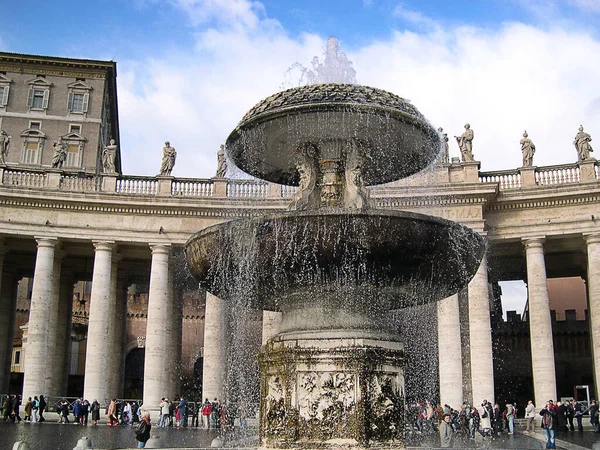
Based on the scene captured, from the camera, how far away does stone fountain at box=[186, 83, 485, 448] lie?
8961 mm

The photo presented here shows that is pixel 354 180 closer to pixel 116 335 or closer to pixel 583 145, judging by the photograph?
pixel 583 145

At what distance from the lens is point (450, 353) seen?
97.5 feet

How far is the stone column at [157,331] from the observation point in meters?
31.3

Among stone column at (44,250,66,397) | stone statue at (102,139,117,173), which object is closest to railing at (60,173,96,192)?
stone statue at (102,139,117,173)

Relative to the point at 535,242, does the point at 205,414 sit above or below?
below

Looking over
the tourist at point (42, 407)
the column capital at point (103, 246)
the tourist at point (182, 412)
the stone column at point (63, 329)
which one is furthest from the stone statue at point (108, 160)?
the tourist at point (182, 412)

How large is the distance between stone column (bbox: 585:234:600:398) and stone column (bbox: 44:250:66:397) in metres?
23.5

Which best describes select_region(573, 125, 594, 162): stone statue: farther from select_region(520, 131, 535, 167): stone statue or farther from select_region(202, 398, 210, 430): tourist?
select_region(202, 398, 210, 430): tourist

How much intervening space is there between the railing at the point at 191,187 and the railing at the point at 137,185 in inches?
36.9

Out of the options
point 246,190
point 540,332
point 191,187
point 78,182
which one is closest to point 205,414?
point 246,190

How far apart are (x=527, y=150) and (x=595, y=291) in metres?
7.04

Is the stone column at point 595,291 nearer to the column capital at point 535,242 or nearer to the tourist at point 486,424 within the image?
the column capital at point 535,242

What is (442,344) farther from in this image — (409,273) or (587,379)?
(409,273)

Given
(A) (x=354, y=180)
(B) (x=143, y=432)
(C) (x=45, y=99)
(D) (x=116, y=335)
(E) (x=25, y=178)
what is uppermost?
(C) (x=45, y=99)
